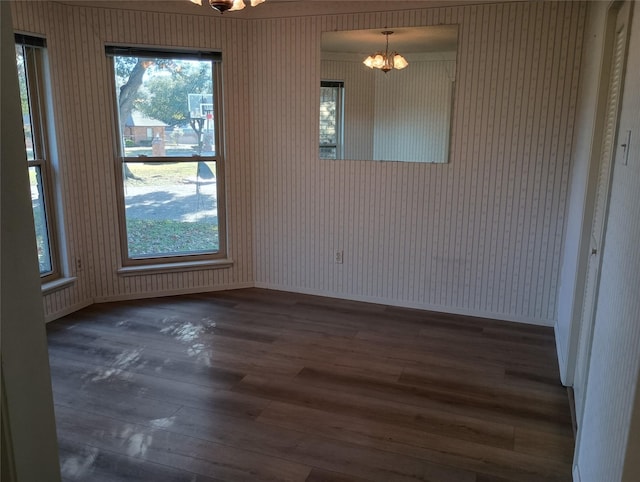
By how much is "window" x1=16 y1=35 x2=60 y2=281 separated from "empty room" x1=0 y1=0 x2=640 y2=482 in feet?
0.05

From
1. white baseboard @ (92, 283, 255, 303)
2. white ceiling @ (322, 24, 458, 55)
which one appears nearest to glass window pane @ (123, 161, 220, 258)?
white baseboard @ (92, 283, 255, 303)

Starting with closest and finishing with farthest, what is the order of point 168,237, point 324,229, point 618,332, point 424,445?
point 618,332 < point 424,445 < point 324,229 < point 168,237

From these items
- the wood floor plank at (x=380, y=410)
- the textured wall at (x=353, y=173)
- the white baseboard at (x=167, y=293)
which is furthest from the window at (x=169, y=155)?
the wood floor plank at (x=380, y=410)

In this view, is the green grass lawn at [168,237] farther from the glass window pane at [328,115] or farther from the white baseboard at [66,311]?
the glass window pane at [328,115]

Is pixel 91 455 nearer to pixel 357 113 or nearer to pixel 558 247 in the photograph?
pixel 357 113

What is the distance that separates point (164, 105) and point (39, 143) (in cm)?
97

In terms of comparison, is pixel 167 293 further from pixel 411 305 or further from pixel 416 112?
pixel 416 112

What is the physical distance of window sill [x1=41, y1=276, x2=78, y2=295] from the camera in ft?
12.2

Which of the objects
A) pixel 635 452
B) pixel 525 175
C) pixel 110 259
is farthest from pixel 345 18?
pixel 635 452

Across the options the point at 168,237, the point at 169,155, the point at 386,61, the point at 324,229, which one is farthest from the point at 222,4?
the point at 168,237

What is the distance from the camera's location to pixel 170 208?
4383mm

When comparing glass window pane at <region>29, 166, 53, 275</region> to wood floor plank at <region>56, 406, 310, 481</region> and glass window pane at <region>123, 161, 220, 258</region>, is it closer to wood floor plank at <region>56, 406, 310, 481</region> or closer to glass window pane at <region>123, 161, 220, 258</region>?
glass window pane at <region>123, 161, 220, 258</region>

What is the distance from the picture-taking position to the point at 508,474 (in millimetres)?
2180

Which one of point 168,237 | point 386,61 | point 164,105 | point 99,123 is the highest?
point 386,61
